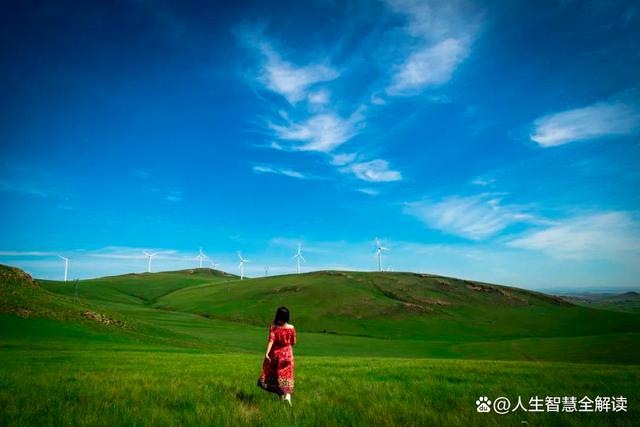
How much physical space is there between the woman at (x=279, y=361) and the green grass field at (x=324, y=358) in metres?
0.47

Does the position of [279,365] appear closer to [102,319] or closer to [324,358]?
[324,358]

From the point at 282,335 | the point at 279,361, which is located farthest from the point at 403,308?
the point at 279,361

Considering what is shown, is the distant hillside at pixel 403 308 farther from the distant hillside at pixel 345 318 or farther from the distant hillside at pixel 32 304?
the distant hillside at pixel 32 304

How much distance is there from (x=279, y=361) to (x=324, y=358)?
19856 mm

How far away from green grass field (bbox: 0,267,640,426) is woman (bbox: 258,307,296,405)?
0.47m

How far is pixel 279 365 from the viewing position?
10.5 metres

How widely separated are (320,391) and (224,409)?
3520mm

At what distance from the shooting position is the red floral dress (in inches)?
399

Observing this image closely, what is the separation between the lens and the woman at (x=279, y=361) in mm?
10125

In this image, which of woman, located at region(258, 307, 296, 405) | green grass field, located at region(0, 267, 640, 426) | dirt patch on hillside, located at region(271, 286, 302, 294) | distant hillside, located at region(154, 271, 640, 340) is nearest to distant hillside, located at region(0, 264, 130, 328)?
green grass field, located at region(0, 267, 640, 426)

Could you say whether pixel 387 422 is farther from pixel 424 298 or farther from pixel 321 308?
pixel 424 298

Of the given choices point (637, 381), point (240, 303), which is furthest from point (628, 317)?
point (637, 381)

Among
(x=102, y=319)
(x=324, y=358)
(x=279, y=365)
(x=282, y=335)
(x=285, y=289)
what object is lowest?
(x=324, y=358)

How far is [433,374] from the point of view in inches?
571
